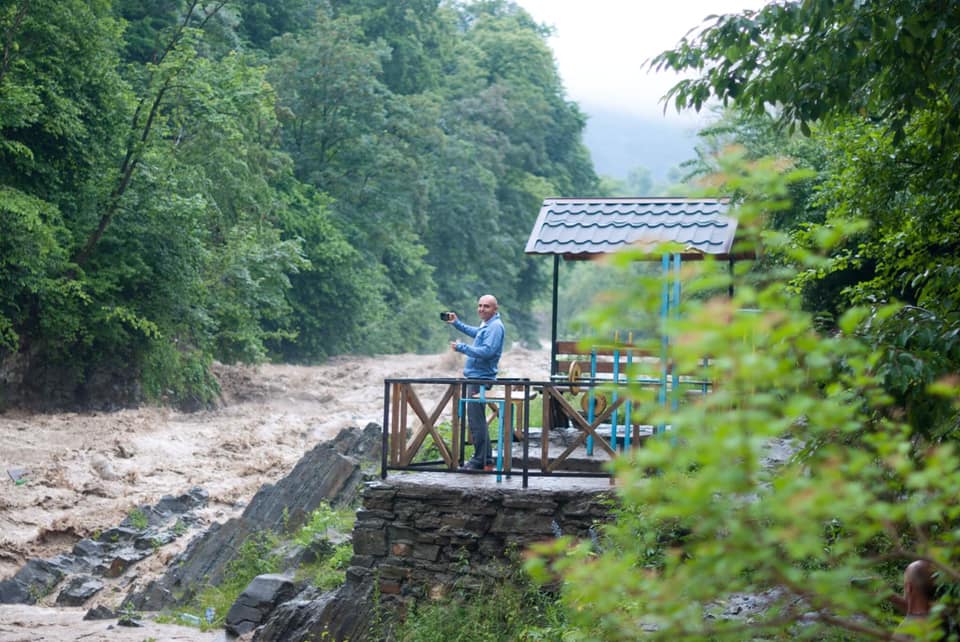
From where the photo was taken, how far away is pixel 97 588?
15.0 m

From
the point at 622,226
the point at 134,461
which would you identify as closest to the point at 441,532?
the point at 622,226

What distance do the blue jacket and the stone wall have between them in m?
1.00

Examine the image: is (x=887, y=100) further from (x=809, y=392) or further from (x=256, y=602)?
(x=256, y=602)

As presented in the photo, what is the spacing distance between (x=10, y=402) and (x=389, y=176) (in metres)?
22.3

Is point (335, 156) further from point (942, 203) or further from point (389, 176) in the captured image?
point (942, 203)

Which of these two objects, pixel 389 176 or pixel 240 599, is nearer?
pixel 240 599

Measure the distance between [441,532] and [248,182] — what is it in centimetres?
2109

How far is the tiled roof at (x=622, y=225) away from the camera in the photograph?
444 inches

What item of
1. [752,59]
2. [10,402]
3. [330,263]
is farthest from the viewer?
[330,263]

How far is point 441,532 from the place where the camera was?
10047 millimetres

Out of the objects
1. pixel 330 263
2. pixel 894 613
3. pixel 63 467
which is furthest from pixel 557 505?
pixel 330 263

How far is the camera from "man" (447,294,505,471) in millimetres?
10586

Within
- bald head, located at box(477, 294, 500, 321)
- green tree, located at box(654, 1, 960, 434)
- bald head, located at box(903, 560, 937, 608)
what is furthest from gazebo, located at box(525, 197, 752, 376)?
bald head, located at box(903, 560, 937, 608)

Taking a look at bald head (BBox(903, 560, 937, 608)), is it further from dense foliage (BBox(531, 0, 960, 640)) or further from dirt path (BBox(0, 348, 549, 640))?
dirt path (BBox(0, 348, 549, 640))
